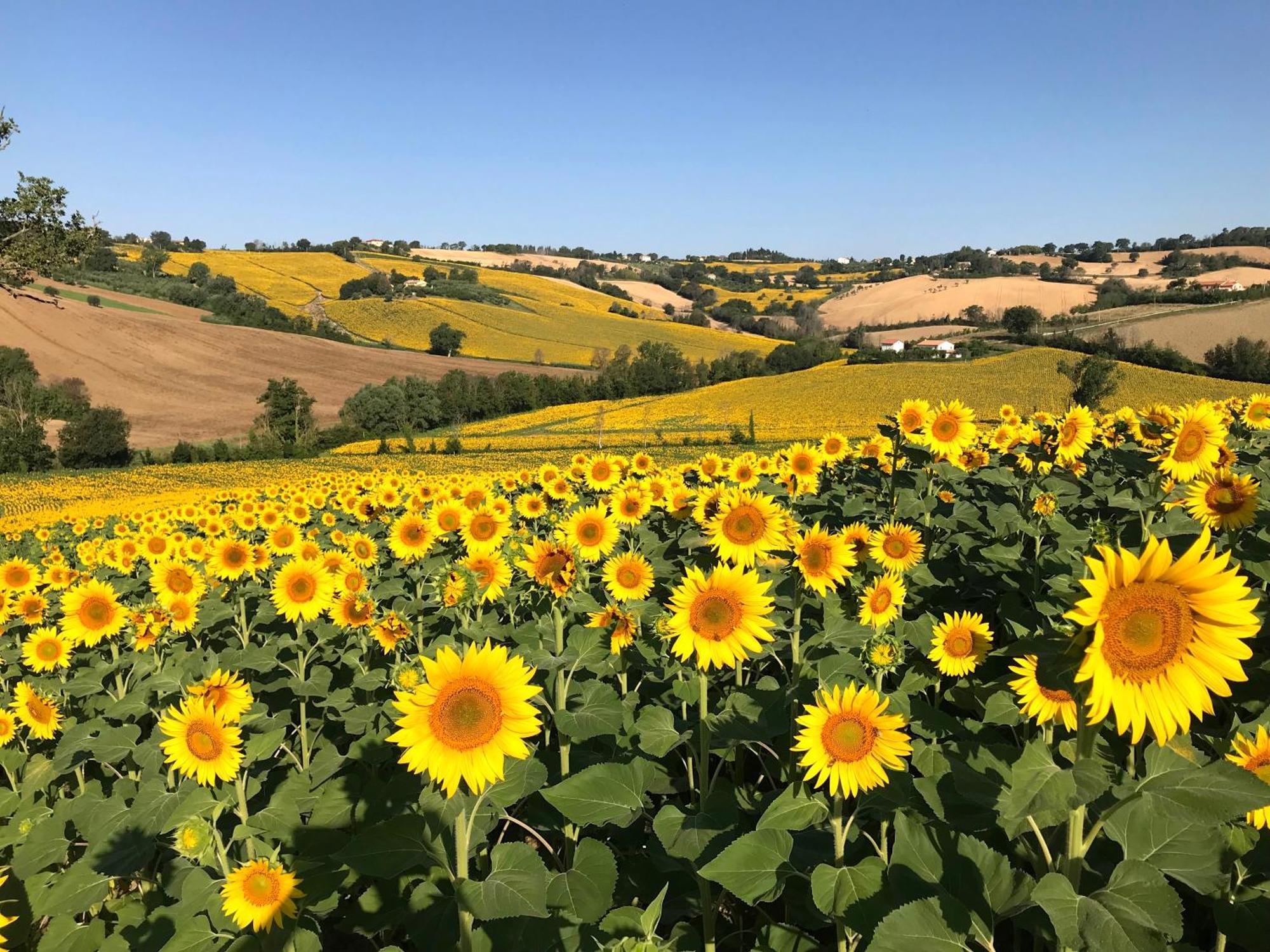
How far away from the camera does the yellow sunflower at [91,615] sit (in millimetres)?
5287

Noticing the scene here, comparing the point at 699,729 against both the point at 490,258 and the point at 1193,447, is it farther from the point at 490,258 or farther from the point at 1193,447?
the point at 490,258

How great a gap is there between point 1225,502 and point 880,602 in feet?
6.18

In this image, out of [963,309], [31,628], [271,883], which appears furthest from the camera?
[963,309]

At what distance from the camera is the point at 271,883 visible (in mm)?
2764

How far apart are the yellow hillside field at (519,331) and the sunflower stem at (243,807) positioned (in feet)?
330

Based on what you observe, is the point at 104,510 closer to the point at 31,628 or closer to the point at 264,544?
the point at 31,628

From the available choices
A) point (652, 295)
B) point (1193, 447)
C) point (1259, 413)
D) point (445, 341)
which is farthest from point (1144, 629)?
point (652, 295)

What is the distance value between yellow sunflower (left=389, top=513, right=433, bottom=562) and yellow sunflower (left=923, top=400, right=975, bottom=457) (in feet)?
15.2

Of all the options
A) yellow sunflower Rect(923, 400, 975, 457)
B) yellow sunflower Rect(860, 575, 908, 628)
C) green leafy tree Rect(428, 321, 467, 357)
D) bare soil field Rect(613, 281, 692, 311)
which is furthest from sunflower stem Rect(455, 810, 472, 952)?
bare soil field Rect(613, 281, 692, 311)

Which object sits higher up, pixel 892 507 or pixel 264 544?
pixel 892 507

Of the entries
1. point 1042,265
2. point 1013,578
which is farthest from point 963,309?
point 1013,578

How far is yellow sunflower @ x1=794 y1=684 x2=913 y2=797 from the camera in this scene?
2.35 meters

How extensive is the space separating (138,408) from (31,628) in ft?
244

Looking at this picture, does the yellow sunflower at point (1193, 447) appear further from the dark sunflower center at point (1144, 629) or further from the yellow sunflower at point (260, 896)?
the yellow sunflower at point (260, 896)
